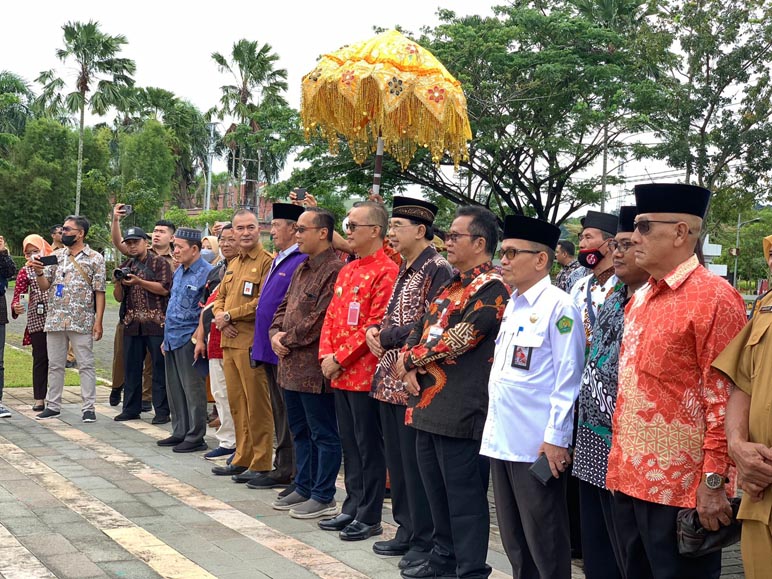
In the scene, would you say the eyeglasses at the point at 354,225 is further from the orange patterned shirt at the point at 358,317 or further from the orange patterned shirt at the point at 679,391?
the orange patterned shirt at the point at 679,391

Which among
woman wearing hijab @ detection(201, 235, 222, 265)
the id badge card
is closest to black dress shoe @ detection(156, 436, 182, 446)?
woman wearing hijab @ detection(201, 235, 222, 265)

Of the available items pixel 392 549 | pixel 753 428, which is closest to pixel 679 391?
pixel 753 428

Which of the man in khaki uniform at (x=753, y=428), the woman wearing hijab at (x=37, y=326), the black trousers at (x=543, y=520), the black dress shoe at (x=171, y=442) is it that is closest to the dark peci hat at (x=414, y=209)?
the black trousers at (x=543, y=520)

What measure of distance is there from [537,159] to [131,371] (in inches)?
768

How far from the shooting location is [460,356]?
4777 millimetres

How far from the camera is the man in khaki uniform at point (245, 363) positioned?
7328 millimetres

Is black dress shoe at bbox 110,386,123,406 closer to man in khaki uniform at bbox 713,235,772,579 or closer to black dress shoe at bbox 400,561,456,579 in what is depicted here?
black dress shoe at bbox 400,561,456,579

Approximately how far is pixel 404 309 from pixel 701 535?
2592 millimetres

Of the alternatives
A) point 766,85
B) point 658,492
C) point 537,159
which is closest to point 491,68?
point 537,159

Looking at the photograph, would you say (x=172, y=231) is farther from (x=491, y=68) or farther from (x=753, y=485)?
(x=491, y=68)

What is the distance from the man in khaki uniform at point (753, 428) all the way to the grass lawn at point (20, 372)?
10.8 m

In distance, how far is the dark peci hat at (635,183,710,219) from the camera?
340cm

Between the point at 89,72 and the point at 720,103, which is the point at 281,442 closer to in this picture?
the point at 720,103

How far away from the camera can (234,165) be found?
57.5 meters
